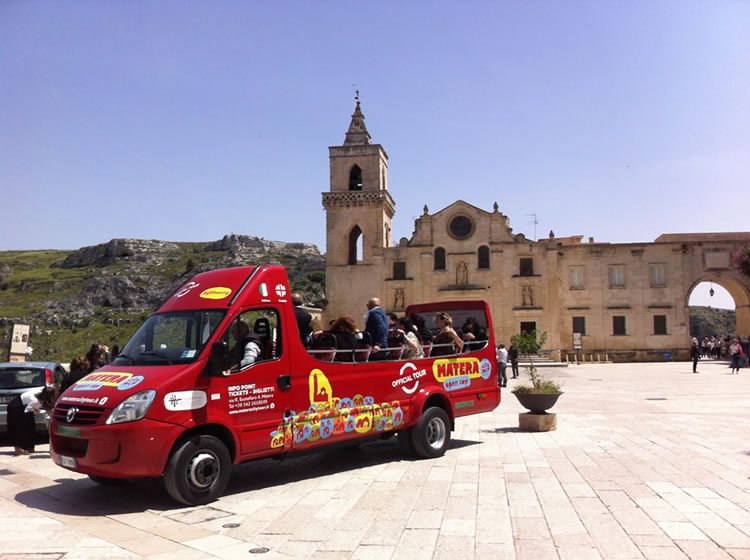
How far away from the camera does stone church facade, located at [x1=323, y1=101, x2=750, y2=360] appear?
4684 cm

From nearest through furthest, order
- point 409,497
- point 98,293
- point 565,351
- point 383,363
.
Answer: point 409,497, point 383,363, point 565,351, point 98,293

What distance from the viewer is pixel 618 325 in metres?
47.2

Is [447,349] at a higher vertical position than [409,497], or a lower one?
higher

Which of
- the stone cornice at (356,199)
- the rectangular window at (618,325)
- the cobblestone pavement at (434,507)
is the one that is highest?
the stone cornice at (356,199)

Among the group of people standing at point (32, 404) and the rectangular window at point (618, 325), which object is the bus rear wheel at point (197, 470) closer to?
the group of people standing at point (32, 404)

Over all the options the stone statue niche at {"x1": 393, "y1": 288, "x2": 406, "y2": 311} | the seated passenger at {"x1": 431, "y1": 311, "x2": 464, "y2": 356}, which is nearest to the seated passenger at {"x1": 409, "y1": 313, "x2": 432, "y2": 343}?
the seated passenger at {"x1": 431, "y1": 311, "x2": 464, "y2": 356}

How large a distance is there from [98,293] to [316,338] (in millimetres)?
104872

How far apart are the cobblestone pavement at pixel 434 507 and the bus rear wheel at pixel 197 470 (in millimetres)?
166

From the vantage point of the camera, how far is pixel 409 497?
7.46 m

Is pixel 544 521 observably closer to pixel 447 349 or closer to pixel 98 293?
pixel 447 349

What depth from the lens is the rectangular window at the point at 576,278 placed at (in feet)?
158

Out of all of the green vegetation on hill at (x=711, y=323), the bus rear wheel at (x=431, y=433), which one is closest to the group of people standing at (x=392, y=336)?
the bus rear wheel at (x=431, y=433)

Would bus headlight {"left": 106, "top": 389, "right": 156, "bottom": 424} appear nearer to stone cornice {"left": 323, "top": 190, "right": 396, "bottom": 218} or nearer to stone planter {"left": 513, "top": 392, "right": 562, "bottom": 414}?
stone planter {"left": 513, "top": 392, "right": 562, "bottom": 414}

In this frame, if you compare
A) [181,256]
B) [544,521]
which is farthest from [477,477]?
[181,256]
